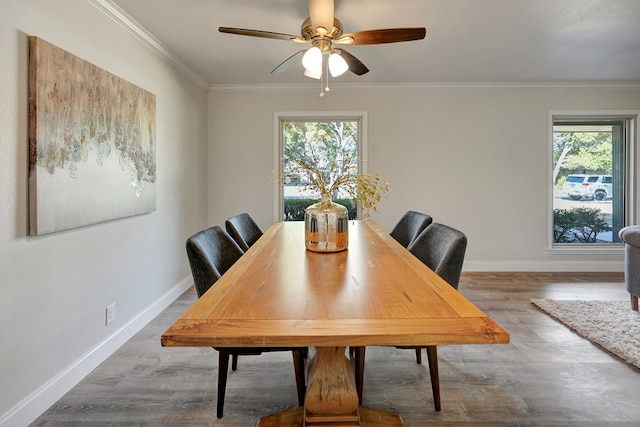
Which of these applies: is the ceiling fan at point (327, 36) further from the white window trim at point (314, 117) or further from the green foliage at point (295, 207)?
the green foliage at point (295, 207)

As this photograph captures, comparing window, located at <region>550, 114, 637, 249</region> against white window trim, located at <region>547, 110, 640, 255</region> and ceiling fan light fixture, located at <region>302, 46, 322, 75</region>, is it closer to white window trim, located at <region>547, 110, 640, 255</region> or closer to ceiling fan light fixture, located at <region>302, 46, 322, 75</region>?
white window trim, located at <region>547, 110, 640, 255</region>

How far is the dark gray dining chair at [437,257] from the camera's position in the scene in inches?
60.8

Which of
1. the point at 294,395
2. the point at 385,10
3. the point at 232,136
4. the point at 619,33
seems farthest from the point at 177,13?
the point at 619,33

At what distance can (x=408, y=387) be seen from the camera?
1925mm

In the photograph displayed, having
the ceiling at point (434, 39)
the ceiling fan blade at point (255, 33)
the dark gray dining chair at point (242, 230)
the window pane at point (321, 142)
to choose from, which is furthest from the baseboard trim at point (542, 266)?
the ceiling fan blade at point (255, 33)

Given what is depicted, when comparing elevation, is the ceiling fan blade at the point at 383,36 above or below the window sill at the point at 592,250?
above

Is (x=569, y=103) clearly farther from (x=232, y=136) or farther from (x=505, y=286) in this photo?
(x=232, y=136)

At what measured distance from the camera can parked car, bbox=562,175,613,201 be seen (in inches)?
173

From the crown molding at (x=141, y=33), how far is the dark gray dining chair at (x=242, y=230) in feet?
5.02

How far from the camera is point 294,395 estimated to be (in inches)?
73.1

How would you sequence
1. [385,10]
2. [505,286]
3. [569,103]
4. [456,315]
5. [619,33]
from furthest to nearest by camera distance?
[569,103]
[505,286]
[619,33]
[385,10]
[456,315]

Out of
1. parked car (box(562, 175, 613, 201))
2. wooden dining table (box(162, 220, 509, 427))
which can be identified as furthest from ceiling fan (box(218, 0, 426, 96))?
parked car (box(562, 175, 613, 201))

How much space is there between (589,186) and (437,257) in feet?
12.7

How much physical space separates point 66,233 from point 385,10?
2373mm
